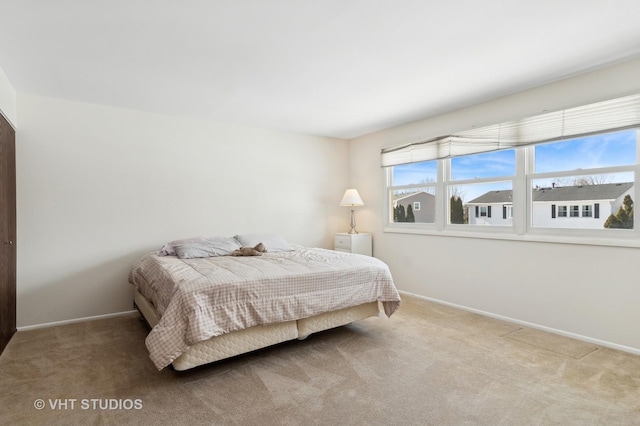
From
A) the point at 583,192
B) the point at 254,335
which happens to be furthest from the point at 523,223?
the point at 254,335

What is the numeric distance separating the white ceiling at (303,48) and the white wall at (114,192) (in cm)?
35

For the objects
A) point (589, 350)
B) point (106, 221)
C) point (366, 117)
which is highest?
point (366, 117)

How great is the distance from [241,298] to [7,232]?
7.59ft

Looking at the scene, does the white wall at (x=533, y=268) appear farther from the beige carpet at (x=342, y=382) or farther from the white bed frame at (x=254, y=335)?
the white bed frame at (x=254, y=335)

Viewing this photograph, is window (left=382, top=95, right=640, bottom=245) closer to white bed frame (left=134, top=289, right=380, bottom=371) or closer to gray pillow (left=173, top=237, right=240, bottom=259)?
white bed frame (left=134, top=289, right=380, bottom=371)

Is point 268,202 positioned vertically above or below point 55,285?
above

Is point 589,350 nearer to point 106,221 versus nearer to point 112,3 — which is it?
point 112,3

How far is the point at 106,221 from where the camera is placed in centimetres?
367

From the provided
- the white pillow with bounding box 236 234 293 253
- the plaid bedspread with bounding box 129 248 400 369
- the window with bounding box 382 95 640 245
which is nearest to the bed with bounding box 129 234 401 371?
the plaid bedspread with bounding box 129 248 400 369

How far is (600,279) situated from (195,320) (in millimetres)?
3227

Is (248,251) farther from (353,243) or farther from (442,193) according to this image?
(442,193)

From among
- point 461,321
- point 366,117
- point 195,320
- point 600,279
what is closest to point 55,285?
point 195,320

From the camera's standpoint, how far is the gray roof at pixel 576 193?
110 inches

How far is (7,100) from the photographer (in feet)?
9.65
